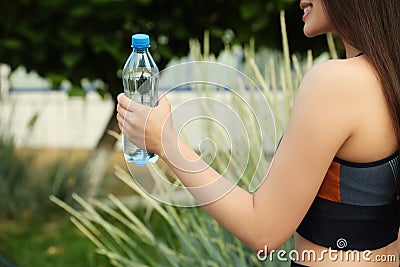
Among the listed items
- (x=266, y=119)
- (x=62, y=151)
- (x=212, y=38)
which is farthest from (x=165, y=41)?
(x=266, y=119)

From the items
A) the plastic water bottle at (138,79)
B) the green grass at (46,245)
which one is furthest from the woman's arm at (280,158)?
the green grass at (46,245)

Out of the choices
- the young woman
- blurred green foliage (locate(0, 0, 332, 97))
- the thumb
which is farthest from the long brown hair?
blurred green foliage (locate(0, 0, 332, 97))

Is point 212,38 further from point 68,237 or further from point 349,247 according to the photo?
point 349,247

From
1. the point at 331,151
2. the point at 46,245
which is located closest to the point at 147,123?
the point at 331,151

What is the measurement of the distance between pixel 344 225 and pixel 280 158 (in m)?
0.22

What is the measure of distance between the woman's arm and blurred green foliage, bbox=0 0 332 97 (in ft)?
12.0

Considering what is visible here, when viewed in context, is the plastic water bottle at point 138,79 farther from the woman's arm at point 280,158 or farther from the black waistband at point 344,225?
the black waistband at point 344,225

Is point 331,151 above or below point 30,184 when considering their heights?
above

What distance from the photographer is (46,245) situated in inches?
213

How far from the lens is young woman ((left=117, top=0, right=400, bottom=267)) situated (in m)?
1.65

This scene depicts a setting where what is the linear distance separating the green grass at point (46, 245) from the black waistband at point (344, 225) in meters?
3.14
